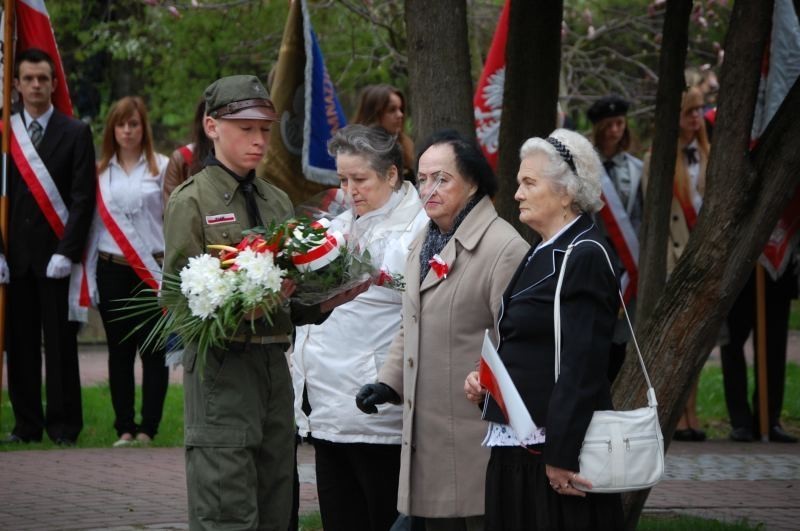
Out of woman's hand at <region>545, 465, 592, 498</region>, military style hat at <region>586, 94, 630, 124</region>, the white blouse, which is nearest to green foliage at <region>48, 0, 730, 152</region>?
military style hat at <region>586, 94, 630, 124</region>

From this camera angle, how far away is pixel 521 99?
772 centimetres

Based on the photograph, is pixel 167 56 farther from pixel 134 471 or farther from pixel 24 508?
pixel 24 508

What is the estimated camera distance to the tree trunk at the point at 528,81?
25.0 ft

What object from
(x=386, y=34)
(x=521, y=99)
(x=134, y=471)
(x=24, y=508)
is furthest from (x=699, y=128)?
(x=386, y=34)

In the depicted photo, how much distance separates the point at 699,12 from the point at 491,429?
11645 millimetres

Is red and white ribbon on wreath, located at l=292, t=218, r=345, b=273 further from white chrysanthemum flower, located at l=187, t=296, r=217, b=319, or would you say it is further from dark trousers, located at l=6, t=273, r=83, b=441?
dark trousers, located at l=6, t=273, r=83, b=441

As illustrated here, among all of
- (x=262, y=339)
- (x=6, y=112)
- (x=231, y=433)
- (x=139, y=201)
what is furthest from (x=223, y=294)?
(x=6, y=112)

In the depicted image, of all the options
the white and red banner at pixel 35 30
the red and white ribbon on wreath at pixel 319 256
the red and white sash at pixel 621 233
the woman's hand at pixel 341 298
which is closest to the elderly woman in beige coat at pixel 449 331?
the woman's hand at pixel 341 298

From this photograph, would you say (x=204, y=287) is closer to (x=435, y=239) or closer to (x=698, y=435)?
(x=435, y=239)

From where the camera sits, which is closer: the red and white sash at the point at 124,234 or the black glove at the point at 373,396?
the black glove at the point at 373,396

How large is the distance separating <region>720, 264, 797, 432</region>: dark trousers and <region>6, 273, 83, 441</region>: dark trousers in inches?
195

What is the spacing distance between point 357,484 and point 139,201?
13.8ft

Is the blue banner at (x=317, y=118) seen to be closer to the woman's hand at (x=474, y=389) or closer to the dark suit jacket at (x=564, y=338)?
the woman's hand at (x=474, y=389)

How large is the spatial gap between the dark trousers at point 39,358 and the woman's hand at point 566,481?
235 inches
